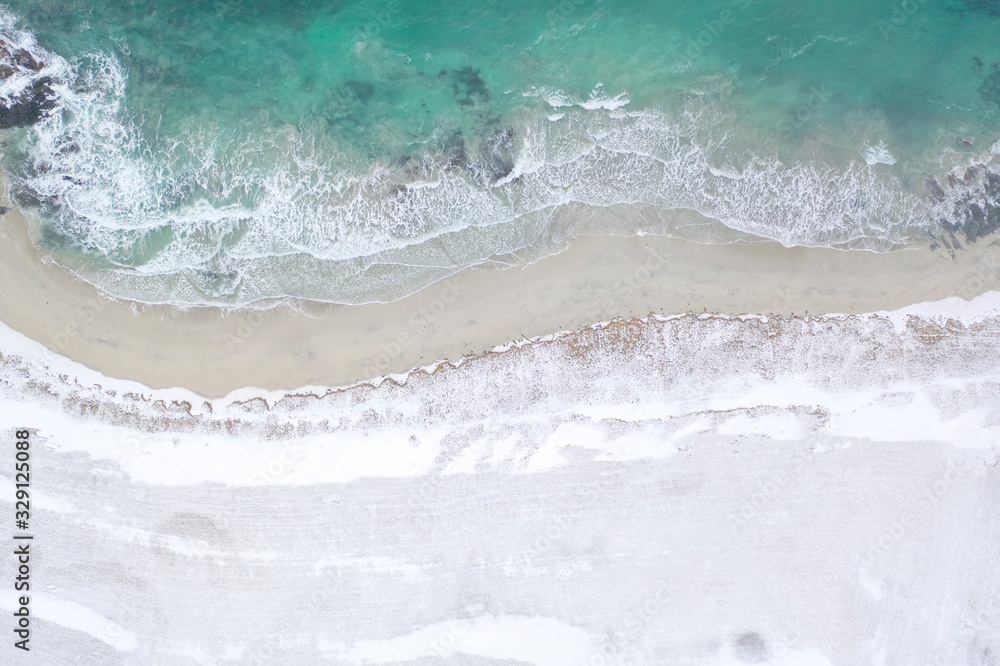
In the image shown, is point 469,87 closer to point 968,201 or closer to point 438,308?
point 438,308

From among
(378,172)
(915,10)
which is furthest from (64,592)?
(915,10)

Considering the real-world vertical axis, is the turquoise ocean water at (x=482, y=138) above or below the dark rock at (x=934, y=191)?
above

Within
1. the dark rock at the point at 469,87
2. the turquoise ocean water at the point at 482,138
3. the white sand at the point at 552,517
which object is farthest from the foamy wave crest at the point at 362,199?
the white sand at the point at 552,517

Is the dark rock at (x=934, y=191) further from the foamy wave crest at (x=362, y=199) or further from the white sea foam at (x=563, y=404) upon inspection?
the white sea foam at (x=563, y=404)

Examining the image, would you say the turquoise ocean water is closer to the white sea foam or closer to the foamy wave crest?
the foamy wave crest

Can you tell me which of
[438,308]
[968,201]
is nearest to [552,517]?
[438,308]

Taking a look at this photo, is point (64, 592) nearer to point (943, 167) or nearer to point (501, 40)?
A: point (501, 40)

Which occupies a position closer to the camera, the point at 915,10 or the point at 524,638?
the point at 524,638
